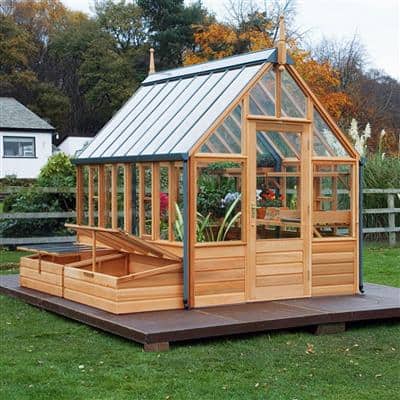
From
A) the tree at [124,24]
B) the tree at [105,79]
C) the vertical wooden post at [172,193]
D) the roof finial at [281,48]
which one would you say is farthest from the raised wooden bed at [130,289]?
the tree at [124,24]

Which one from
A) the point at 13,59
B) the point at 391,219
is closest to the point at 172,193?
the point at 391,219

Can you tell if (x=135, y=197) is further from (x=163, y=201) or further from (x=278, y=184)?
(x=278, y=184)

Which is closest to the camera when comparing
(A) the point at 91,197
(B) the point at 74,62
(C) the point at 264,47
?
(A) the point at 91,197

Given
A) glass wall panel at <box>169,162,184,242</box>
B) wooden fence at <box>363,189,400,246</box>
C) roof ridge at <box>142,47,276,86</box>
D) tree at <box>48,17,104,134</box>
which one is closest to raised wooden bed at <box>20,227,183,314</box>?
glass wall panel at <box>169,162,184,242</box>

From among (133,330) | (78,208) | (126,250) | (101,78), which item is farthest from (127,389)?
(101,78)

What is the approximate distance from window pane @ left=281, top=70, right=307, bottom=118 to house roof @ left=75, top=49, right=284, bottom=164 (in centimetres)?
31

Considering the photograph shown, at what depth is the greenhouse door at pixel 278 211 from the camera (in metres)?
8.51

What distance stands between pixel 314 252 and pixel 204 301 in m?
1.46

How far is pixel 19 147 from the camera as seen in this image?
113 ft

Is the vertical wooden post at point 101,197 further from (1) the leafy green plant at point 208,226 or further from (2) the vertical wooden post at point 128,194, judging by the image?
(1) the leafy green plant at point 208,226

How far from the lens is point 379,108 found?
34.4 m

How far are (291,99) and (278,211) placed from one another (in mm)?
1234

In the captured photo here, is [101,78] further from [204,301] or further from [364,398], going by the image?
[364,398]

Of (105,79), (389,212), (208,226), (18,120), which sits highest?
(105,79)
